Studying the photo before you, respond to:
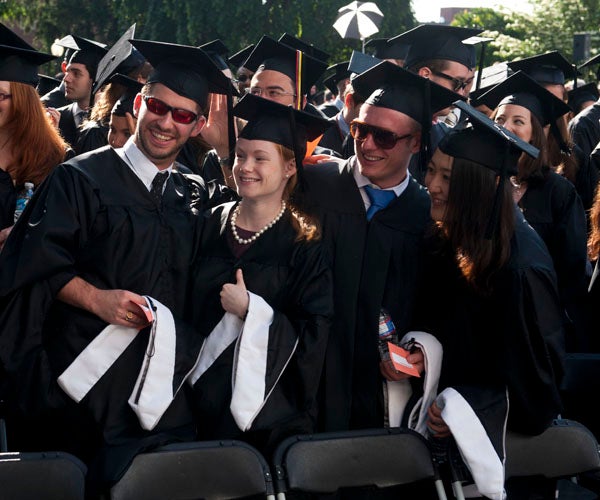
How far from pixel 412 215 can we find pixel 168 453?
1.46 meters

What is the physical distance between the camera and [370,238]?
4305mm

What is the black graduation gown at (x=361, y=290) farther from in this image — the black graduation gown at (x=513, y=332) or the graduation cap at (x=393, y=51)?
the graduation cap at (x=393, y=51)

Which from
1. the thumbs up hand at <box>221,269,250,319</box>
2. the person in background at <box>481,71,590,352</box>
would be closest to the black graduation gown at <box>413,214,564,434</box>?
the thumbs up hand at <box>221,269,250,319</box>

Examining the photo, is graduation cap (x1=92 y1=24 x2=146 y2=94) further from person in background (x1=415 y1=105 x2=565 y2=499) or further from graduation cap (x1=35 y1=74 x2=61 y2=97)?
graduation cap (x1=35 y1=74 x2=61 y2=97)

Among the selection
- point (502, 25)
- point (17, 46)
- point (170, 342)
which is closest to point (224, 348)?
point (170, 342)

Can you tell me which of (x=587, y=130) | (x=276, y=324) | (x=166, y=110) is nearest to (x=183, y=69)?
(x=166, y=110)

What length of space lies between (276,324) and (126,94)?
2220 mm

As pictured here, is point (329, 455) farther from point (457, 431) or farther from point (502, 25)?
point (502, 25)

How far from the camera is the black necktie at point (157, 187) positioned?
403 cm

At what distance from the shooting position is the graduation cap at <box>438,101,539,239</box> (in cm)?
405

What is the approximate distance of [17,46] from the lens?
4770 millimetres

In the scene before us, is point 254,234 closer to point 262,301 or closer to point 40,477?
point 262,301

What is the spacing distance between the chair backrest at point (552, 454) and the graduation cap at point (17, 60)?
8.62ft

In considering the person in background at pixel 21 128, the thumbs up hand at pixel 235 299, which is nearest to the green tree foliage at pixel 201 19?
the person in background at pixel 21 128
